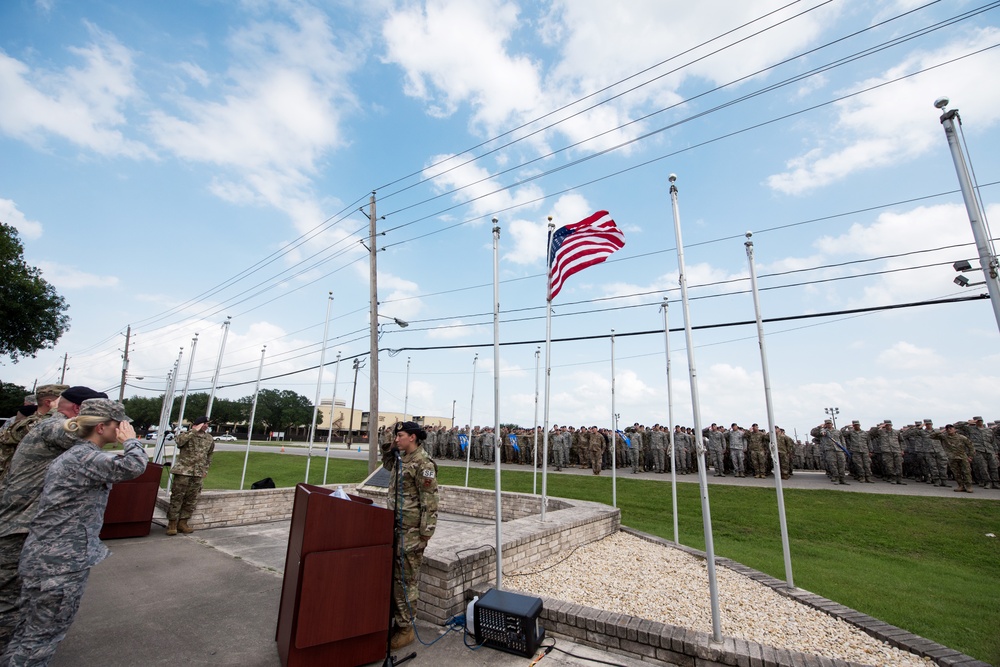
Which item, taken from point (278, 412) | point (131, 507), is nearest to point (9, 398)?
point (278, 412)

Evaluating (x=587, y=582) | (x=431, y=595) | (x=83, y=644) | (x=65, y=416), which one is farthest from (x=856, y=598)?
(x=65, y=416)

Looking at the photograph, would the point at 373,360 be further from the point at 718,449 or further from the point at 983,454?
the point at 983,454

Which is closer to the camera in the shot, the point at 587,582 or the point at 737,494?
the point at 587,582

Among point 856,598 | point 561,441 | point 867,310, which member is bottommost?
point 856,598

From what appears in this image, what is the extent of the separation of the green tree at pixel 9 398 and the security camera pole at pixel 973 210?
167ft

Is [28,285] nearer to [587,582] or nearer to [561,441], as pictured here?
[561,441]

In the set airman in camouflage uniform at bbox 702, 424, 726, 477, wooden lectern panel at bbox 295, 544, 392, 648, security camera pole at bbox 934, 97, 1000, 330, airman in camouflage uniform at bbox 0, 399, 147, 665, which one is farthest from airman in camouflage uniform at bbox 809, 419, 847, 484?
airman in camouflage uniform at bbox 0, 399, 147, 665

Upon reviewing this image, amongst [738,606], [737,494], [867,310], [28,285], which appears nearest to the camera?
[738,606]

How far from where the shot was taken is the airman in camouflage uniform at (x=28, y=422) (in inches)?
191

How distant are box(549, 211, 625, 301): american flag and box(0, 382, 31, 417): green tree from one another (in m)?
46.2

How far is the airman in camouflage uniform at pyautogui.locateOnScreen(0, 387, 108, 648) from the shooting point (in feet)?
10.8

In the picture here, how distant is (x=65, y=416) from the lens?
12.3ft

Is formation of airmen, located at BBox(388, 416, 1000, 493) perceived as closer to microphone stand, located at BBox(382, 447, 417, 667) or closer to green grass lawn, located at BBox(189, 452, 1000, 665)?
green grass lawn, located at BBox(189, 452, 1000, 665)

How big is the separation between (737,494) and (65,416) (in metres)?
13.8
